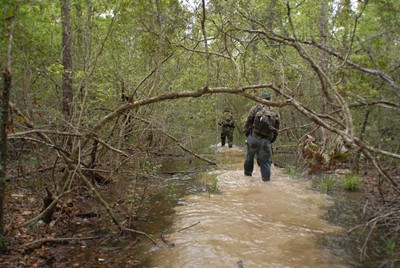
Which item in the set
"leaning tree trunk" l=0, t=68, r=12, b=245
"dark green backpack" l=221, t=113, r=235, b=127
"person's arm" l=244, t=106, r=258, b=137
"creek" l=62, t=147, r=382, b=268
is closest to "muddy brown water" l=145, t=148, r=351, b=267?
"creek" l=62, t=147, r=382, b=268

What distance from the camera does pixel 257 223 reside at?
574 cm

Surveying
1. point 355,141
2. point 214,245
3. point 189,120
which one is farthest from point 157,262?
point 189,120

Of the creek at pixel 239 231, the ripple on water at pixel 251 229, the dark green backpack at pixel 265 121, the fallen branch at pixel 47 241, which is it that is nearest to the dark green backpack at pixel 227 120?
the dark green backpack at pixel 265 121

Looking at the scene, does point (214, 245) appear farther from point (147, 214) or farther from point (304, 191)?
point (304, 191)

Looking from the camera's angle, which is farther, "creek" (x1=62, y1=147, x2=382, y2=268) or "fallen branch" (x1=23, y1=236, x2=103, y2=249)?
"fallen branch" (x1=23, y1=236, x2=103, y2=249)

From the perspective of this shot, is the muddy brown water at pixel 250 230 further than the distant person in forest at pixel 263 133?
No

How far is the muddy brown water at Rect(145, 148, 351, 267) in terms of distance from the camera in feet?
14.4

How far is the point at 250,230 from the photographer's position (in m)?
5.39

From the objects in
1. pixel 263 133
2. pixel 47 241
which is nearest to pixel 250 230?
pixel 47 241

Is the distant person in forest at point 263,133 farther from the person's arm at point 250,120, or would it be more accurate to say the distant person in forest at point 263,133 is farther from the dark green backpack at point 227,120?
the dark green backpack at point 227,120

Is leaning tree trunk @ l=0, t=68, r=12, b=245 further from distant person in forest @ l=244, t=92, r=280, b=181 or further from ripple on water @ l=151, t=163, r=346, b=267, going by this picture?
distant person in forest @ l=244, t=92, r=280, b=181

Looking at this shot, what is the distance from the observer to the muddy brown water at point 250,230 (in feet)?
14.4

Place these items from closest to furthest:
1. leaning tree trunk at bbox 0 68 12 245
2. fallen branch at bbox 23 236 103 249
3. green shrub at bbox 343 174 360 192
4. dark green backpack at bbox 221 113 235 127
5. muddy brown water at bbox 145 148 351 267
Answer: leaning tree trunk at bbox 0 68 12 245 < muddy brown water at bbox 145 148 351 267 < fallen branch at bbox 23 236 103 249 < green shrub at bbox 343 174 360 192 < dark green backpack at bbox 221 113 235 127

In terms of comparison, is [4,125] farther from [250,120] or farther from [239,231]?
[250,120]
